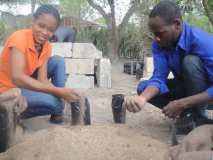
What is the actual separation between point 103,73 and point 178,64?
4.10 metres

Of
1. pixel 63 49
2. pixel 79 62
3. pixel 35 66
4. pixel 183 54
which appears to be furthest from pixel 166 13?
pixel 63 49

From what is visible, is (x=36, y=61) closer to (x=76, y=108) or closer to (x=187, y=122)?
(x=76, y=108)

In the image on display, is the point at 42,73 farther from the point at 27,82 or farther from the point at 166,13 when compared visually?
the point at 166,13

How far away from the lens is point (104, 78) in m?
7.56

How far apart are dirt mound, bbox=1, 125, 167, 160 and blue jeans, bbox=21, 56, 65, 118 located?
1020 millimetres

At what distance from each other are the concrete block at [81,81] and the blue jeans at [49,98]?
3.21 m

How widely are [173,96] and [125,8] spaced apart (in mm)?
12681

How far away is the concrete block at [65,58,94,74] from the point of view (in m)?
7.39

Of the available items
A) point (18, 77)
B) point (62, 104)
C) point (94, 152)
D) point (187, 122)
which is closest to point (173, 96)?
point (187, 122)

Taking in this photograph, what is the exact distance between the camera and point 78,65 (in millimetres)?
7395

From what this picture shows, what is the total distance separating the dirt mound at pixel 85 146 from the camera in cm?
233

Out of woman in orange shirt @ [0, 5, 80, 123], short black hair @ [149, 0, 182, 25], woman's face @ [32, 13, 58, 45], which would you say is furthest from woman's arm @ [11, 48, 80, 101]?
short black hair @ [149, 0, 182, 25]

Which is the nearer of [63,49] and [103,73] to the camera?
[63,49]

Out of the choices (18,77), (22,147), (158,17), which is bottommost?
(22,147)
